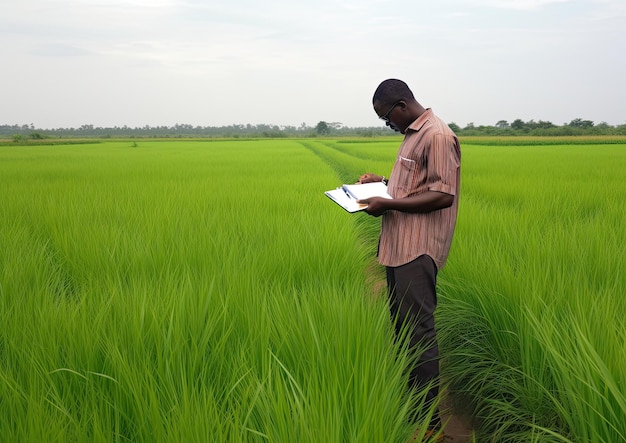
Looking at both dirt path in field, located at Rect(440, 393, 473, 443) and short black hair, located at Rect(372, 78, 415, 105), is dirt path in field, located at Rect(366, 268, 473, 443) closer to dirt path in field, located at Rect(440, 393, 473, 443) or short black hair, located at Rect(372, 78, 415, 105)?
dirt path in field, located at Rect(440, 393, 473, 443)

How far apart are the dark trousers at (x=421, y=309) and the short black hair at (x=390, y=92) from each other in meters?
0.61

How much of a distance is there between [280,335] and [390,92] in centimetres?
99

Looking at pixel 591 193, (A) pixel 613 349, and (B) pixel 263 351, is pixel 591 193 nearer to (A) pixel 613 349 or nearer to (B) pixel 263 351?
(A) pixel 613 349

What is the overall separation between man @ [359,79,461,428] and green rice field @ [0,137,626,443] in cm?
14

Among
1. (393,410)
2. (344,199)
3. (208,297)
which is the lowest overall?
(393,410)

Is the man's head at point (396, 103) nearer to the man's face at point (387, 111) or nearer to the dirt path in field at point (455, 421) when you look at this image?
the man's face at point (387, 111)

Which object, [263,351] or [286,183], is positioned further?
[286,183]

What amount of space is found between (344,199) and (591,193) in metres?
4.42

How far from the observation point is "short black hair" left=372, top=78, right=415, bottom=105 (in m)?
1.67

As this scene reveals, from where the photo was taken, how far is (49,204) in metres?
4.39

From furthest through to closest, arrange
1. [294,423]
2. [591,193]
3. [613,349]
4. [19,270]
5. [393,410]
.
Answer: [591,193] < [19,270] < [613,349] < [393,410] < [294,423]

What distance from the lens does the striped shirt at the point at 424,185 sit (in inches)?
63.1

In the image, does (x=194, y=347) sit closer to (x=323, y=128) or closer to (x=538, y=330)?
(x=538, y=330)

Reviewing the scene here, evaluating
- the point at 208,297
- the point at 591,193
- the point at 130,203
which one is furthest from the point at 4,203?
the point at 591,193
